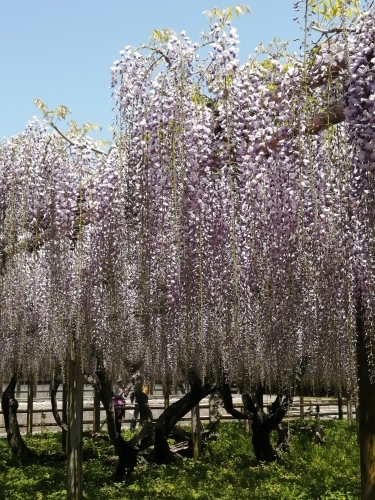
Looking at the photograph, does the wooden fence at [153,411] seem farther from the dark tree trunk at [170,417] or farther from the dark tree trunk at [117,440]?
the dark tree trunk at [117,440]

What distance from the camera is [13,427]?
14.0 metres

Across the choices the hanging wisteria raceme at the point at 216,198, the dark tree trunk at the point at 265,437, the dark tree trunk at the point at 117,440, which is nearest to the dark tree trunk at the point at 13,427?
the dark tree trunk at the point at 117,440

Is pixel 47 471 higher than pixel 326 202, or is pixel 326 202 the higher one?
pixel 326 202

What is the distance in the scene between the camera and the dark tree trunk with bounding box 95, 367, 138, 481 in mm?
10820

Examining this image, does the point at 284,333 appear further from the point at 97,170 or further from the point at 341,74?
the point at 341,74

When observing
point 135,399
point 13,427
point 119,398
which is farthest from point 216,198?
point 135,399

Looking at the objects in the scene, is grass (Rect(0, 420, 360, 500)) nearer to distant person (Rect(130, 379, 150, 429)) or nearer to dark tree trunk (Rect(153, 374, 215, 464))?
→ dark tree trunk (Rect(153, 374, 215, 464))

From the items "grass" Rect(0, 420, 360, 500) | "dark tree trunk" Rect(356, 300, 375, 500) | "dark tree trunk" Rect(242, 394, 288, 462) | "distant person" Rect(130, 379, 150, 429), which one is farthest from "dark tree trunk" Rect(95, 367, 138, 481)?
"dark tree trunk" Rect(356, 300, 375, 500)

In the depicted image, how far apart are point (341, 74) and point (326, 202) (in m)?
1.27

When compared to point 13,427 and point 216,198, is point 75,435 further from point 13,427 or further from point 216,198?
point 13,427

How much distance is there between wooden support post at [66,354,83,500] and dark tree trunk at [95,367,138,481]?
198 cm

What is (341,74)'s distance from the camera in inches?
197

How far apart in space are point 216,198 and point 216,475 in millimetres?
6609

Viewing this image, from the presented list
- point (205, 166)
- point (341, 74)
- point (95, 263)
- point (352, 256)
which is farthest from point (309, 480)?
point (341, 74)
